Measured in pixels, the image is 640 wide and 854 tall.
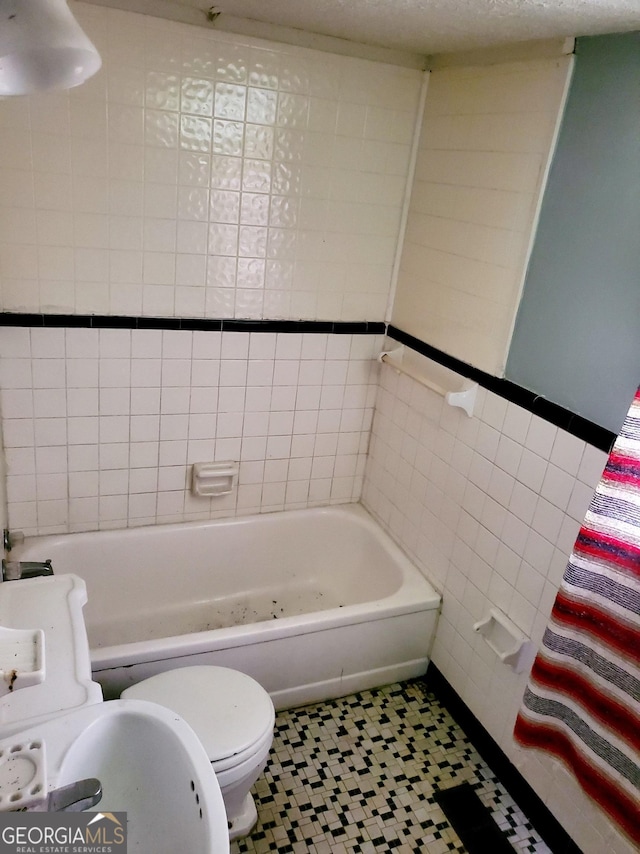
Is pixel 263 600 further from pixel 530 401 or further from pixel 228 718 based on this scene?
pixel 530 401

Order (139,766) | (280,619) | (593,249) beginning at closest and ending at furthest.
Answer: (139,766)
(593,249)
(280,619)

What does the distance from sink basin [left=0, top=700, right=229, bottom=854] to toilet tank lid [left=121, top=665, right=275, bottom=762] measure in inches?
15.8

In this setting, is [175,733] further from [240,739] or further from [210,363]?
[210,363]

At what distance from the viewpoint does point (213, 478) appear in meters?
2.50

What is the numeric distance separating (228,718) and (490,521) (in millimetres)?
993

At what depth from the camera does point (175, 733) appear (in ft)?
3.68

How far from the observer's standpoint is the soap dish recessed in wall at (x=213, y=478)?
8.11 feet

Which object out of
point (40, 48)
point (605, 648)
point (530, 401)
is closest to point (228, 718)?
point (605, 648)

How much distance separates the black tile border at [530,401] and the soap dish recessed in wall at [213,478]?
881 mm

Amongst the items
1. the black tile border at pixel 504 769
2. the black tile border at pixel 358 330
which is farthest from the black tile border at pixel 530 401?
the black tile border at pixel 504 769

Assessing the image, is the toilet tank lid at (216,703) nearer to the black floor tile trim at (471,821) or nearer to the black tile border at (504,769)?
the black floor tile trim at (471,821)

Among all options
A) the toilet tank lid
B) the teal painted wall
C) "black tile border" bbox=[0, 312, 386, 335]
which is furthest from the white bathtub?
the teal painted wall

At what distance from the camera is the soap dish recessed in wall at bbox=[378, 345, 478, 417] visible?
80.0 inches

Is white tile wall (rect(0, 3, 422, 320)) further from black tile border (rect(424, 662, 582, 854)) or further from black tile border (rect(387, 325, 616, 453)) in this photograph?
black tile border (rect(424, 662, 582, 854))
